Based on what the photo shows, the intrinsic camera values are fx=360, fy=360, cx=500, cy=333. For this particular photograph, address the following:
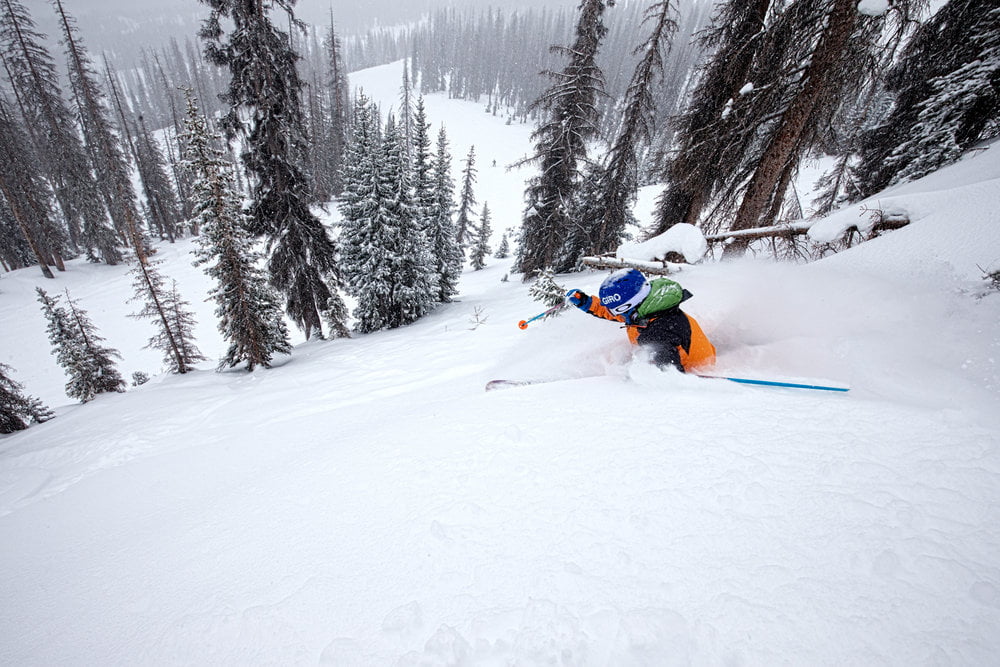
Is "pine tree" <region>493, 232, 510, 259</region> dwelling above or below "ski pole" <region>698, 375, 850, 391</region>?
below

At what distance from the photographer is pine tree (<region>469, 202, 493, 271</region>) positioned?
37.8 metres

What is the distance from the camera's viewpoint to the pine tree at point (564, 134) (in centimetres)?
1290

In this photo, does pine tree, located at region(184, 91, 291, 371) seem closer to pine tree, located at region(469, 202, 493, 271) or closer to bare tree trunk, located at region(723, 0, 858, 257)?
bare tree trunk, located at region(723, 0, 858, 257)

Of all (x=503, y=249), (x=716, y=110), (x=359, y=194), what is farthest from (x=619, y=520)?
(x=503, y=249)

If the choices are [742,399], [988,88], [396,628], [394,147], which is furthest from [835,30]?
[394,147]

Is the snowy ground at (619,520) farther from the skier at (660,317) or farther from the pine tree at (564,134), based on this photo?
the pine tree at (564,134)

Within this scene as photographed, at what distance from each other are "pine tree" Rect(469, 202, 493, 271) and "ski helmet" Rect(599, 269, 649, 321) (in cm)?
3539

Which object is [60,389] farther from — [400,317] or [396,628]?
[396,628]

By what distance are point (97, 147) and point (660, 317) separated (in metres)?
46.0

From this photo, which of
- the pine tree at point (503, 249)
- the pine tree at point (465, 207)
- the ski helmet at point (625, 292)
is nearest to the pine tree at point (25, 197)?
the pine tree at point (465, 207)

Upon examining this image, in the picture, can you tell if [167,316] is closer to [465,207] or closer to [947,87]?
[947,87]

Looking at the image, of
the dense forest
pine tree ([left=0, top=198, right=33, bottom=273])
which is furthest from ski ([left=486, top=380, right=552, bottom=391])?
pine tree ([left=0, top=198, right=33, bottom=273])

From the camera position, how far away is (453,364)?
6.64m

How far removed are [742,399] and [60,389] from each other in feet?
87.3
